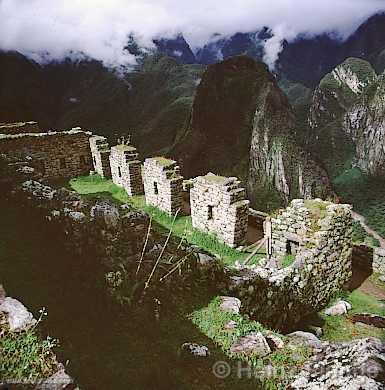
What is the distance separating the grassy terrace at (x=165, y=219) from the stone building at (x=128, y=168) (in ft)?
1.27

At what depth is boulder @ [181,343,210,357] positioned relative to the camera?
5871mm

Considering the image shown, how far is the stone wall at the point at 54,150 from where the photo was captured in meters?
18.5

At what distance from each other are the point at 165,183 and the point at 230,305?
880 centimetres

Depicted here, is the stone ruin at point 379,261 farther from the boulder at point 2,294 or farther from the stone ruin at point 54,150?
the stone ruin at point 54,150

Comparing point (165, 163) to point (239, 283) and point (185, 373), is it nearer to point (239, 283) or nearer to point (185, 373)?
point (239, 283)

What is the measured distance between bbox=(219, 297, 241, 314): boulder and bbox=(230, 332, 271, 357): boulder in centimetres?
66

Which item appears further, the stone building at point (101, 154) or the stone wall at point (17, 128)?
the stone wall at point (17, 128)

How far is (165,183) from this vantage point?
51.2 ft

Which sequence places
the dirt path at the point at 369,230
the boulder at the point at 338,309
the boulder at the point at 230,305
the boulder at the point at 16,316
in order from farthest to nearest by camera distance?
1. the dirt path at the point at 369,230
2. the boulder at the point at 338,309
3. the boulder at the point at 230,305
4. the boulder at the point at 16,316

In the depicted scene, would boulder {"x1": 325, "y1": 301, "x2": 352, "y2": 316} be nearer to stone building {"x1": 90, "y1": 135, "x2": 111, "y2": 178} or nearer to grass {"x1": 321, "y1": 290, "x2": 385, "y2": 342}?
grass {"x1": 321, "y1": 290, "x2": 385, "y2": 342}

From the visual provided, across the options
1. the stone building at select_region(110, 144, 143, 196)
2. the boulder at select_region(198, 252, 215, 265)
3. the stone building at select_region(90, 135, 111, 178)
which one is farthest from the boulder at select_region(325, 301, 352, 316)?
the stone building at select_region(90, 135, 111, 178)

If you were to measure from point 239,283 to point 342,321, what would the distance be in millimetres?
4356

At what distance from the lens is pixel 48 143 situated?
63.3 ft

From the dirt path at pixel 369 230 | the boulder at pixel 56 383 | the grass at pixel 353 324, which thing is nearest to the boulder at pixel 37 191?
the boulder at pixel 56 383
